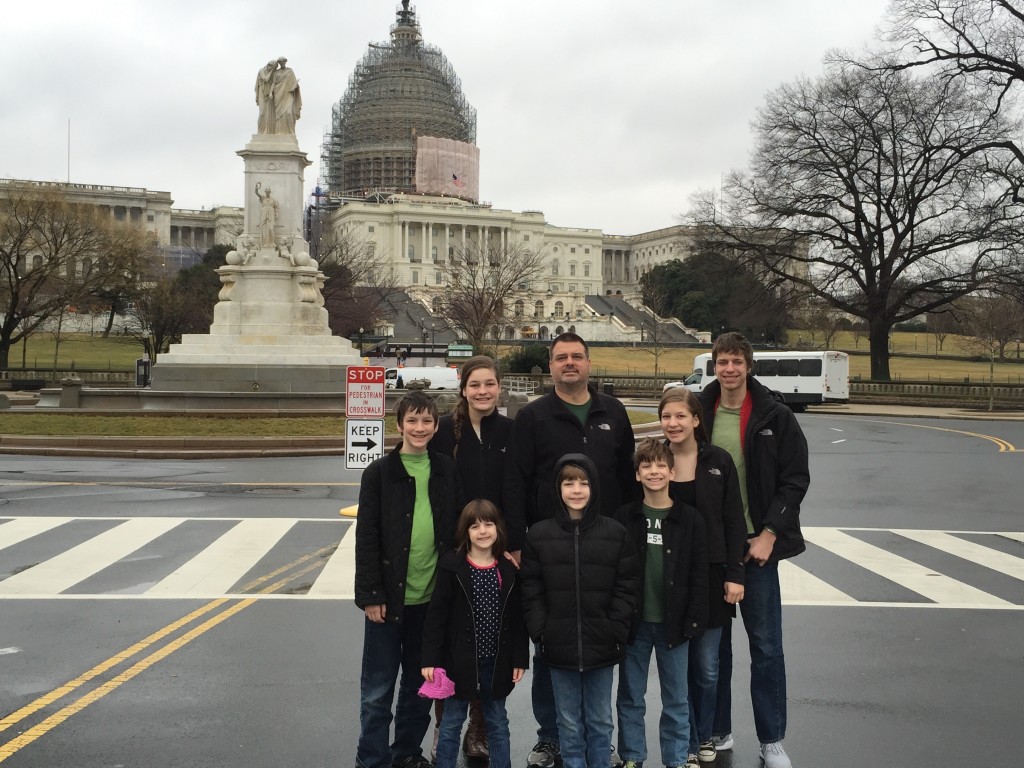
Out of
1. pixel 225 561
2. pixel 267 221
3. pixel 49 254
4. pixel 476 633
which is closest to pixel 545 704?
pixel 476 633

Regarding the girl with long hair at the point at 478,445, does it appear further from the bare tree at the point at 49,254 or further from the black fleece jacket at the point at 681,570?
the bare tree at the point at 49,254

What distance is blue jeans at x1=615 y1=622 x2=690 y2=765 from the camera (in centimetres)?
514

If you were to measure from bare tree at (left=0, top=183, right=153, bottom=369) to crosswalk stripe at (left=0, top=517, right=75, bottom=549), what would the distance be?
1798 inches

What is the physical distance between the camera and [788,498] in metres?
Result: 5.47

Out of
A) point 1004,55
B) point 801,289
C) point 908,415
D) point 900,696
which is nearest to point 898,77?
point 1004,55

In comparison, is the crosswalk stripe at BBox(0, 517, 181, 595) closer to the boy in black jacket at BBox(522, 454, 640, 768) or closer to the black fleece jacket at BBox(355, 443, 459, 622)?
the black fleece jacket at BBox(355, 443, 459, 622)

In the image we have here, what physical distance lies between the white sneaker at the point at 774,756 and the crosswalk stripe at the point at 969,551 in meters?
5.84

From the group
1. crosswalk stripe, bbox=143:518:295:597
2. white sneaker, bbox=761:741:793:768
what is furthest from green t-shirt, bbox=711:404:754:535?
crosswalk stripe, bbox=143:518:295:597

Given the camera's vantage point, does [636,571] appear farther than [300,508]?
No

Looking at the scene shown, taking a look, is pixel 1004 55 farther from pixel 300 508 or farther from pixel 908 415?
pixel 300 508

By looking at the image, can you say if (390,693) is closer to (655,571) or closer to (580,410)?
(655,571)

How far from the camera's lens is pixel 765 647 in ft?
18.1

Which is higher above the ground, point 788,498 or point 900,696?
point 788,498

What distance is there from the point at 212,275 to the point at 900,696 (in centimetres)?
6994
